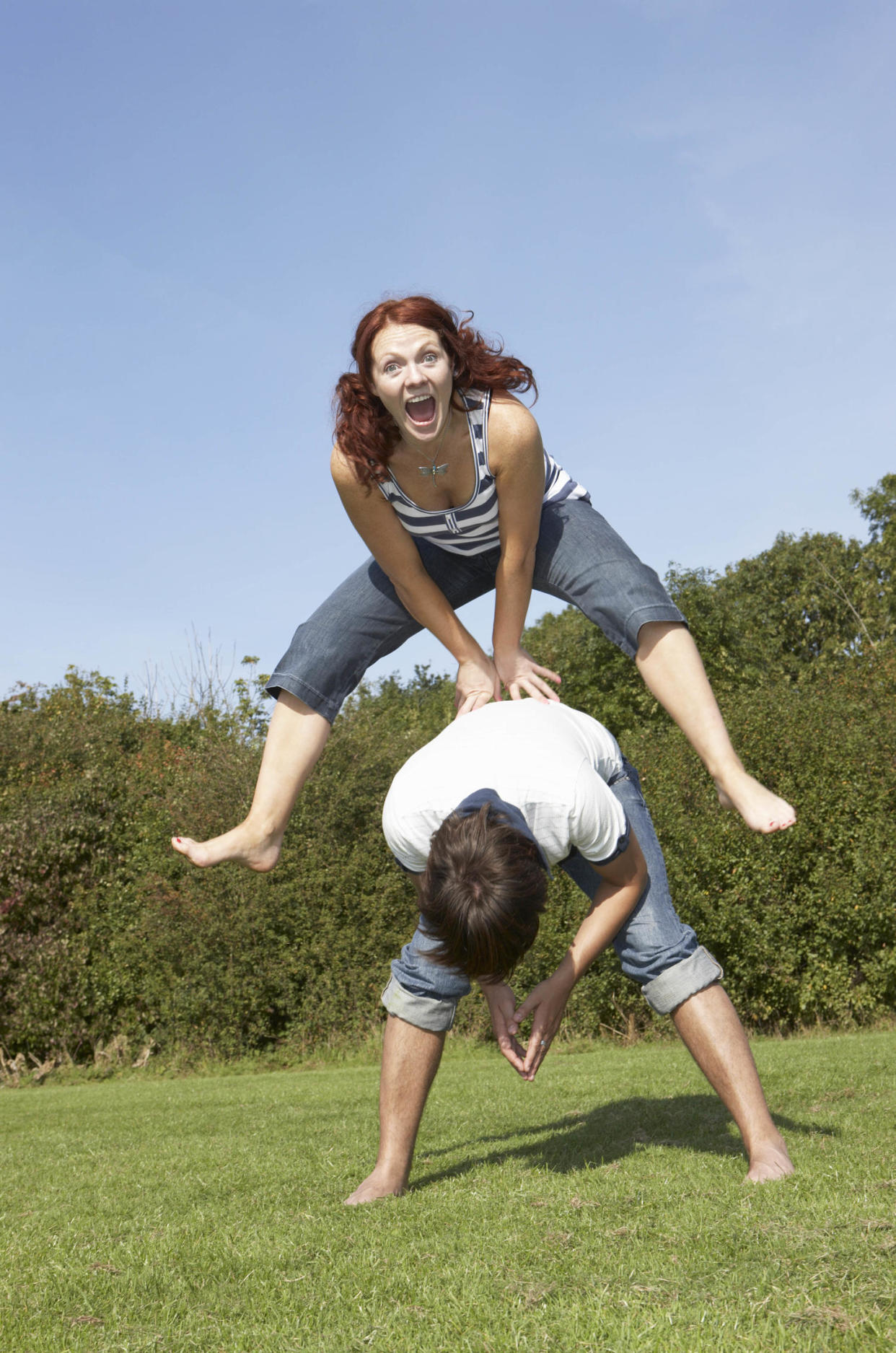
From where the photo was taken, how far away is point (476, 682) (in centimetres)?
402

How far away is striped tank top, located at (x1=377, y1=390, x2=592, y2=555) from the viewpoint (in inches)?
140

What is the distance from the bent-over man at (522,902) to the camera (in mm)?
2801

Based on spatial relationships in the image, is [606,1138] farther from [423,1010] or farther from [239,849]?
[239,849]

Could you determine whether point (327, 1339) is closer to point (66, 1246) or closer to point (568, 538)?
point (66, 1246)

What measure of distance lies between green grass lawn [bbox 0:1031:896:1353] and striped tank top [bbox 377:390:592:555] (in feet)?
6.70

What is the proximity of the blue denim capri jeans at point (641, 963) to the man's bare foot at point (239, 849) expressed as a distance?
1.93 ft

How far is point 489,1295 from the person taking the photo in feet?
6.86

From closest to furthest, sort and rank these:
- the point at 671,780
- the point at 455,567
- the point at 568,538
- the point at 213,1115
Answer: the point at 568,538, the point at 455,567, the point at 213,1115, the point at 671,780

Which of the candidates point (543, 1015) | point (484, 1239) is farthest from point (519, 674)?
point (484, 1239)

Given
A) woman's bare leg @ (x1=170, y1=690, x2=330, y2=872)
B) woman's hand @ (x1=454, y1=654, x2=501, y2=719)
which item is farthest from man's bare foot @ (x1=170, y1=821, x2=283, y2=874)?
woman's hand @ (x1=454, y1=654, x2=501, y2=719)

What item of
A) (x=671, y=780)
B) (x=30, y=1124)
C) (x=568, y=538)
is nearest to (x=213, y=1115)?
(x=30, y=1124)

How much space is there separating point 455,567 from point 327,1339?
2650 mm

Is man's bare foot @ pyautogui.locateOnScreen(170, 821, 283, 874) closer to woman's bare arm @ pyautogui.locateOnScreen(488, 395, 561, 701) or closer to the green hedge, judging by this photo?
woman's bare arm @ pyautogui.locateOnScreen(488, 395, 561, 701)

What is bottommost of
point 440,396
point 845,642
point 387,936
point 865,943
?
point 865,943
